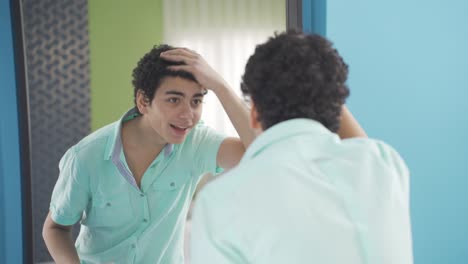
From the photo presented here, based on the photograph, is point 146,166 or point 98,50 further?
point 98,50

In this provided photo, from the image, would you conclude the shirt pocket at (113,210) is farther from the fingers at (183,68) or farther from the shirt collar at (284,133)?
the shirt collar at (284,133)

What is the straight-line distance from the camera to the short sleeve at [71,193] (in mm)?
1435

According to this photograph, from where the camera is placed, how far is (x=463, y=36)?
1723 mm

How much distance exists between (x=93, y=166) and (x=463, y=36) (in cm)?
117

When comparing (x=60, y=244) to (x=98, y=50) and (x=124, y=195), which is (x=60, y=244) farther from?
(x=98, y=50)

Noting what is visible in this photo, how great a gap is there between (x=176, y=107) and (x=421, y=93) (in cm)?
74

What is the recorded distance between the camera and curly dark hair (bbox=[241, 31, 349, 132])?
827 mm

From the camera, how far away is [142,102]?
152 centimetres

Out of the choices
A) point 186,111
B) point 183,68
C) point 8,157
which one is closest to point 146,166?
point 186,111

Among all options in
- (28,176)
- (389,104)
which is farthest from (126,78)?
(389,104)

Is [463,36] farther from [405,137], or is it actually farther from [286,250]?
[286,250]

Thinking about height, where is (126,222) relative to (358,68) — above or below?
below

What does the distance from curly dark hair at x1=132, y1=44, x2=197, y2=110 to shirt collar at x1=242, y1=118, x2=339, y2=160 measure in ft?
2.31

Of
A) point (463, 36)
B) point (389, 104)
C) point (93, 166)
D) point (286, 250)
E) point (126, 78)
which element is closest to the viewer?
point (286, 250)
